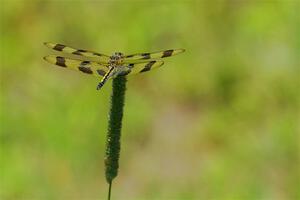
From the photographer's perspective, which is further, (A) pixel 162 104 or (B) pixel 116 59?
(A) pixel 162 104

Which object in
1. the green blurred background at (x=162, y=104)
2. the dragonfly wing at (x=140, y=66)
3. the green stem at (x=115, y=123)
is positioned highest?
the green blurred background at (x=162, y=104)

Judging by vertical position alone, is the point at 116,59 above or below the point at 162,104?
below

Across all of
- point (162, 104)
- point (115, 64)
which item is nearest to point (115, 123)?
point (115, 64)

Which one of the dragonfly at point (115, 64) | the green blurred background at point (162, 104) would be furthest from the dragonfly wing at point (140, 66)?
the green blurred background at point (162, 104)

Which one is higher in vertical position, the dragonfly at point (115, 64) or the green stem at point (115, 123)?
the dragonfly at point (115, 64)

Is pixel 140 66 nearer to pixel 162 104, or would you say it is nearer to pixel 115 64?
pixel 115 64

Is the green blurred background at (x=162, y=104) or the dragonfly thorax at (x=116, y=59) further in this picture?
the green blurred background at (x=162, y=104)

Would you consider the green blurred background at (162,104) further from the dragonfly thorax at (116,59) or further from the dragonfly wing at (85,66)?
the dragonfly thorax at (116,59)

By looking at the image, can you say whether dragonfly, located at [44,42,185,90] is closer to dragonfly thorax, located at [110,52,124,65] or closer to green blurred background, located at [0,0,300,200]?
dragonfly thorax, located at [110,52,124,65]

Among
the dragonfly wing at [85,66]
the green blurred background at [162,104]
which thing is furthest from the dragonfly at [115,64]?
the green blurred background at [162,104]
